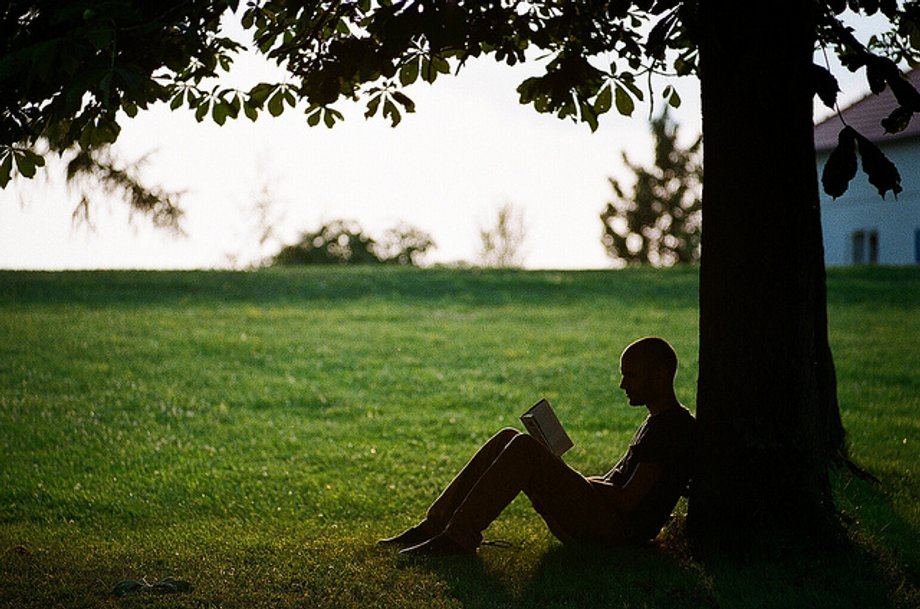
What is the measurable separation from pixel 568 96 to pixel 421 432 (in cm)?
495

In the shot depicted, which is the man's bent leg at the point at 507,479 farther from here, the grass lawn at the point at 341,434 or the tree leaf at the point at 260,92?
the tree leaf at the point at 260,92

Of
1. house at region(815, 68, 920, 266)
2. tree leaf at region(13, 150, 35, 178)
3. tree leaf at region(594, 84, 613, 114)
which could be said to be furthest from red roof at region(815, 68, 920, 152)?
tree leaf at region(13, 150, 35, 178)

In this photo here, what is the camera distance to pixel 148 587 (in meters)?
6.05

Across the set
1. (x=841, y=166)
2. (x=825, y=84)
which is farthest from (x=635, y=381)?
(x=825, y=84)

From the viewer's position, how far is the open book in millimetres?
6668

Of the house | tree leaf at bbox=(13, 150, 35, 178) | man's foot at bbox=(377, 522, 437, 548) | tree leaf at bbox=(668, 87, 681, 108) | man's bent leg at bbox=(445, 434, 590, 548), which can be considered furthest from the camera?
the house

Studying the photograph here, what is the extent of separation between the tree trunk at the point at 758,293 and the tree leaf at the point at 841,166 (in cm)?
126

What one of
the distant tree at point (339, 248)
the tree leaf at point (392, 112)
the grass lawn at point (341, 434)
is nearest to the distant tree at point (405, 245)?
the distant tree at point (339, 248)

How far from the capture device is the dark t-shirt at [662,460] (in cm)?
649

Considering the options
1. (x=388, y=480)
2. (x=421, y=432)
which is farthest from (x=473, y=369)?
(x=388, y=480)

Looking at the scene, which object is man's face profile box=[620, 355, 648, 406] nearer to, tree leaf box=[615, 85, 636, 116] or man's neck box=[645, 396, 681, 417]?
man's neck box=[645, 396, 681, 417]

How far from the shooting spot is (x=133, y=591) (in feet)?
19.8

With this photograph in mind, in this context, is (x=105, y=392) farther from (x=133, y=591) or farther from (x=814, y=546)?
(x=814, y=546)

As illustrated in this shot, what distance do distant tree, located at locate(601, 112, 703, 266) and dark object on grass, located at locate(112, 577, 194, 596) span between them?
5935 cm
